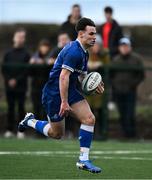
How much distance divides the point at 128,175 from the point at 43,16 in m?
12.0

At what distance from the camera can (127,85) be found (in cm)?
1870

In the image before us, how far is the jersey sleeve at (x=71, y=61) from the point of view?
1193cm

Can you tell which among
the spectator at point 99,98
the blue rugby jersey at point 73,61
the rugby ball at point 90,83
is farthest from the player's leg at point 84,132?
the spectator at point 99,98

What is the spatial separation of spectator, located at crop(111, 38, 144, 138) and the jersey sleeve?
6.74 m

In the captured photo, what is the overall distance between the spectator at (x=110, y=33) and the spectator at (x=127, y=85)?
1.14 ft

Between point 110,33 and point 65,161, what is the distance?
612 centimetres

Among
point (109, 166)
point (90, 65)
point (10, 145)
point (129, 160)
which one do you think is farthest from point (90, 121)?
point (90, 65)

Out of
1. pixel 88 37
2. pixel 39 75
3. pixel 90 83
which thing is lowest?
pixel 39 75

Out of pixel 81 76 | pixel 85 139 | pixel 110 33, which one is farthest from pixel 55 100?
pixel 110 33

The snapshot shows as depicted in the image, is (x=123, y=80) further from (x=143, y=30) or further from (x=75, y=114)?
(x=75, y=114)

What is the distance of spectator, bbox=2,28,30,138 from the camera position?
18.8 metres

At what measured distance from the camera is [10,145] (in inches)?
630

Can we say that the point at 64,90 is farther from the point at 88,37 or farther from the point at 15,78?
the point at 15,78

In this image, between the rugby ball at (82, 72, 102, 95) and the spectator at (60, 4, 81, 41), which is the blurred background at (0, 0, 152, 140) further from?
the rugby ball at (82, 72, 102, 95)
